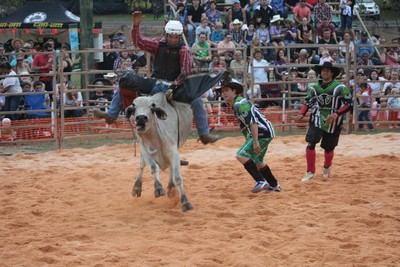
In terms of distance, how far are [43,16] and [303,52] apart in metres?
11.6

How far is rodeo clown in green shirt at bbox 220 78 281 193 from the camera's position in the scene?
9.59 metres

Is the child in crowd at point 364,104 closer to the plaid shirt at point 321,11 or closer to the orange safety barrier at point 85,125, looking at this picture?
the orange safety barrier at point 85,125

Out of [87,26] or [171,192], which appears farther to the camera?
[87,26]

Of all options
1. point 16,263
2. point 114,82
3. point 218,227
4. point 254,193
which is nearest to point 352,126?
point 114,82

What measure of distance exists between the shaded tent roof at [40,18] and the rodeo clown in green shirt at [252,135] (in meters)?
16.4

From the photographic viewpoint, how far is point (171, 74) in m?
9.88

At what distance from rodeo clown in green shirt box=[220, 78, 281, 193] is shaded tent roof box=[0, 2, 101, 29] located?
16.4m

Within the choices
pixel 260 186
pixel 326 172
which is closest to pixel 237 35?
pixel 326 172

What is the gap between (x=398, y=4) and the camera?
2820 cm

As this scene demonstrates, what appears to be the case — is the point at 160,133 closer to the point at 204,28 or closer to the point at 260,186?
the point at 260,186

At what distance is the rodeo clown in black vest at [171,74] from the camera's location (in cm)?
955

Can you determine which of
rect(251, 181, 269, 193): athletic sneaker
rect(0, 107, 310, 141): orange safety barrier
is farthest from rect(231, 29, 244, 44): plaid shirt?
rect(251, 181, 269, 193): athletic sneaker

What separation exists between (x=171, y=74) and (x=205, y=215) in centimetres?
211

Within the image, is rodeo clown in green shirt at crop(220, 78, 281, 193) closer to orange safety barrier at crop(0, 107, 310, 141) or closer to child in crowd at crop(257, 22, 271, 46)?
orange safety barrier at crop(0, 107, 310, 141)
